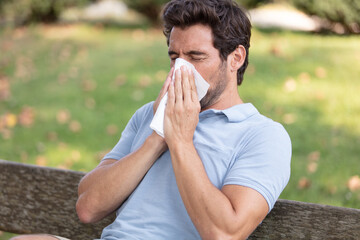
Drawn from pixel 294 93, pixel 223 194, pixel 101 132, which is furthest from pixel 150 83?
pixel 223 194

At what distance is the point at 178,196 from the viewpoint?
2.26 metres

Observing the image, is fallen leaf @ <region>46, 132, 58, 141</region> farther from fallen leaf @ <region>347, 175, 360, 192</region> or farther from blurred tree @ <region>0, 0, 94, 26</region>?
blurred tree @ <region>0, 0, 94, 26</region>

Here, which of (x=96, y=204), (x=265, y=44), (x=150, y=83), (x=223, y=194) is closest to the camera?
(x=223, y=194)

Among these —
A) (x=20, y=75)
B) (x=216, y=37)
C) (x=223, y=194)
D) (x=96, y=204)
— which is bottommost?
(x=20, y=75)

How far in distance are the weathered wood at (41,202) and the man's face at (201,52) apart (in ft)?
2.74

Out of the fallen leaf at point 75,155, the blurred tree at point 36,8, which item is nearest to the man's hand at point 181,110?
the fallen leaf at point 75,155

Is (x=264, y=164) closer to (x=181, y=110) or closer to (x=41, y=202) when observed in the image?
(x=181, y=110)

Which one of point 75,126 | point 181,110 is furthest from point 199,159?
point 75,126

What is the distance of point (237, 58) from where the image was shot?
102 inches

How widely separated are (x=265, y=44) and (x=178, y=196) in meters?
6.50

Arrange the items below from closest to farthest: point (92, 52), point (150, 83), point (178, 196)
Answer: point (178, 196)
point (150, 83)
point (92, 52)

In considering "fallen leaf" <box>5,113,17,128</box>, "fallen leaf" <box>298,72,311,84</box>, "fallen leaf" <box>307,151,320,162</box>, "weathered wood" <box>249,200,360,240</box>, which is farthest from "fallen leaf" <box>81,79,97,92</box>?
"weathered wood" <box>249,200,360,240</box>

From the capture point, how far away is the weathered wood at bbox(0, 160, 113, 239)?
111 inches

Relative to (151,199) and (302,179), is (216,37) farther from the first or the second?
(302,179)
